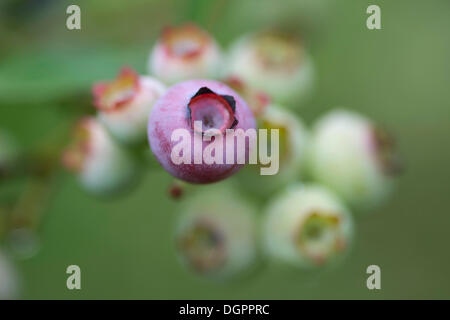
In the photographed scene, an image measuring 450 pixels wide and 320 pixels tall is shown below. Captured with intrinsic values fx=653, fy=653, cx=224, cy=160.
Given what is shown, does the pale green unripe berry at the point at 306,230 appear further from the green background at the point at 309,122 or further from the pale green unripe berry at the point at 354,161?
the green background at the point at 309,122

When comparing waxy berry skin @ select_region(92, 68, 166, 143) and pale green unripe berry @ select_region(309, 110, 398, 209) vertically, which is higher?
waxy berry skin @ select_region(92, 68, 166, 143)

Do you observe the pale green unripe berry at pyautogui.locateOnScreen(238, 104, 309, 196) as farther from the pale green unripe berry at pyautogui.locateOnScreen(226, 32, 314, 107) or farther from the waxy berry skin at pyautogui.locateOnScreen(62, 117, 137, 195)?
the waxy berry skin at pyautogui.locateOnScreen(62, 117, 137, 195)

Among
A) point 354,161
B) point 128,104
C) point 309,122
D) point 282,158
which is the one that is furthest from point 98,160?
point 309,122

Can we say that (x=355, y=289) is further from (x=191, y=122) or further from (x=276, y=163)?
(x=191, y=122)

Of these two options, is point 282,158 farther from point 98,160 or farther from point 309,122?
point 309,122

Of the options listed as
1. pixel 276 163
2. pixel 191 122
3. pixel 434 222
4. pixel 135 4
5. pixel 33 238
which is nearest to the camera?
pixel 191 122

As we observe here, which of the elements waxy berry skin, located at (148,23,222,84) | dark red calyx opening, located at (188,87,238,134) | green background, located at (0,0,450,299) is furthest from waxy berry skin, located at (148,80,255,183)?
green background, located at (0,0,450,299)

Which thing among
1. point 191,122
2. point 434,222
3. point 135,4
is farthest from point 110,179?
point 434,222

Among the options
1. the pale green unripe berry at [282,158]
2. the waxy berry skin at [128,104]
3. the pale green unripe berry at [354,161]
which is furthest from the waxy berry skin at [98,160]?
the pale green unripe berry at [354,161]
